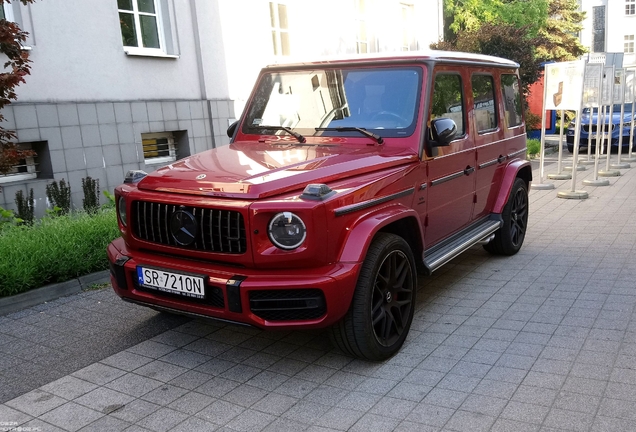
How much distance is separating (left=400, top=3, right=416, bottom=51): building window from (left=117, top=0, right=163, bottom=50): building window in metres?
8.98

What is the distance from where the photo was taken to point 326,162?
386cm

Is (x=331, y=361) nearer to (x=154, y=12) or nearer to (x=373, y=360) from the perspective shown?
(x=373, y=360)

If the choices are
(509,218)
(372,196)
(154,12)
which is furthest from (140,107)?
(372,196)

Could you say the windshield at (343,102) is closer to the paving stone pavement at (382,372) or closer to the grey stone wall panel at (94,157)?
the paving stone pavement at (382,372)

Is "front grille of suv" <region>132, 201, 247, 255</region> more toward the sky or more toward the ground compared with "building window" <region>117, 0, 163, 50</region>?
more toward the ground

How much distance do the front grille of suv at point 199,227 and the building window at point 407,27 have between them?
47.4ft

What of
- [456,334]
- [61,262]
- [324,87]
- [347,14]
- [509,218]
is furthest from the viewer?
[347,14]

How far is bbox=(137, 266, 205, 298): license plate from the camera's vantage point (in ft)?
11.5

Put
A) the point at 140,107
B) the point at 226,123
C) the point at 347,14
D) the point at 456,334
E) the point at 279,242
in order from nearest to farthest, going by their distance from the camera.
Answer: the point at 279,242 < the point at 456,334 < the point at 140,107 < the point at 226,123 < the point at 347,14

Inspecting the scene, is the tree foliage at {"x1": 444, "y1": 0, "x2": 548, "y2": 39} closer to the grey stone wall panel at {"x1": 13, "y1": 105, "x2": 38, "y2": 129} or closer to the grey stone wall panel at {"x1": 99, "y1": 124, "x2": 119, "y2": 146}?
the grey stone wall panel at {"x1": 99, "y1": 124, "x2": 119, "y2": 146}

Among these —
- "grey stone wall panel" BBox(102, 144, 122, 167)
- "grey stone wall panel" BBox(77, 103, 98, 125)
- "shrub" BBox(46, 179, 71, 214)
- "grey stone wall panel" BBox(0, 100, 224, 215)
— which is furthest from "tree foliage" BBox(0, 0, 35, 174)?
"grey stone wall panel" BBox(102, 144, 122, 167)

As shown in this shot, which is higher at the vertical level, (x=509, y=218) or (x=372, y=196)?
(x=372, y=196)

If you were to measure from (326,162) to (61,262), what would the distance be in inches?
118

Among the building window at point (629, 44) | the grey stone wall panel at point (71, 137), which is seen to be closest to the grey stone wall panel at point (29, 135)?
the grey stone wall panel at point (71, 137)
